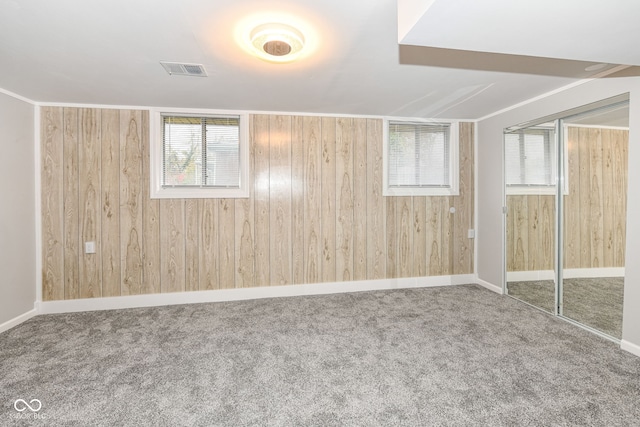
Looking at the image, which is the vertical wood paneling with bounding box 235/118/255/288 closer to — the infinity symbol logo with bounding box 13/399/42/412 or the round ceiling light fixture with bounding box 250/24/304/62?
the round ceiling light fixture with bounding box 250/24/304/62

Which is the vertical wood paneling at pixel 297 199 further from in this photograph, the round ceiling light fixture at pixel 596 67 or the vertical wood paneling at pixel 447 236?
the round ceiling light fixture at pixel 596 67

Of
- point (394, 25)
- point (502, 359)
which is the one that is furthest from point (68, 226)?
point (502, 359)

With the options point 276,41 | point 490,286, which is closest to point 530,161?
point 490,286

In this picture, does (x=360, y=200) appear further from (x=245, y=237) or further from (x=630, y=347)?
(x=630, y=347)

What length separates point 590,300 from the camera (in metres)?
2.85

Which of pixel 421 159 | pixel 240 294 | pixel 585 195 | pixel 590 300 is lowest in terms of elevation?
pixel 240 294

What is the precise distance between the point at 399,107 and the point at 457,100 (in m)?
0.63

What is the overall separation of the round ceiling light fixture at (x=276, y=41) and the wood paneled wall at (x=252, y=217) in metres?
1.69

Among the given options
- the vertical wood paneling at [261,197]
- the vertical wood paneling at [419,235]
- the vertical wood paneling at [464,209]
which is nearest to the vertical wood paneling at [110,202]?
the vertical wood paneling at [261,197]

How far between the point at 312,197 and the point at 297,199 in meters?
0.20

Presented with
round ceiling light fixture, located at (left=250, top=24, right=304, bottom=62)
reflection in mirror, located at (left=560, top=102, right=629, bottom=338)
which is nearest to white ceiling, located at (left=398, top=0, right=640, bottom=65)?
round ceiling light fixture, located at (left=250, top=24, right=304, bottom=62)

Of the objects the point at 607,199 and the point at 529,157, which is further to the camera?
the point at 529,157

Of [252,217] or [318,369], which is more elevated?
[252,217]

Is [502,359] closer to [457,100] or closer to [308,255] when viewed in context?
[308,255]
